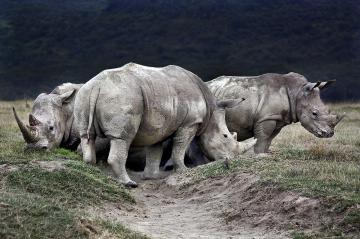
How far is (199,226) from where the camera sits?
346 inches

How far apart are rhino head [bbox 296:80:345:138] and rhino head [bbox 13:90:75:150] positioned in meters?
4.05

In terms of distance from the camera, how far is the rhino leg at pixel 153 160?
12969 millimetres

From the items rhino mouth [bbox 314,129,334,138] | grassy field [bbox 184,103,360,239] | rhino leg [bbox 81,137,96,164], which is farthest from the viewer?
rhino mouth [bbox 314,129,334,138]

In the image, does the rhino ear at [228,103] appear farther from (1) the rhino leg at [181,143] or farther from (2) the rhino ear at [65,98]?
(2) the rhino ear at [65,98]

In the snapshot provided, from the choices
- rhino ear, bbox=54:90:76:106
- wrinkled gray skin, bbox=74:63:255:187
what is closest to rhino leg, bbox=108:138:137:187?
wrinkled gray skin, bbox=74:63:255:187

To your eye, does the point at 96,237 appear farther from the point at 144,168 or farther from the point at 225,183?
the point at 144,168

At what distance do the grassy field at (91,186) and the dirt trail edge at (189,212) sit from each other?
0.26 meters

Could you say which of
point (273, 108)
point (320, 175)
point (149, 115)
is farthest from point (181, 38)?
point (320, 175)

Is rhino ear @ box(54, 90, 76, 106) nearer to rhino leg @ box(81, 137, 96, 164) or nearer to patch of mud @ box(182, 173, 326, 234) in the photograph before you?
rhino leg @ box(81, 137, 96, 164)

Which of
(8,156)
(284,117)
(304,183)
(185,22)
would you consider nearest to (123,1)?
(185,22)

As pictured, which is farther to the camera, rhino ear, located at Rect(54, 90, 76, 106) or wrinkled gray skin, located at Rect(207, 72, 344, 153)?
wrinkled gray skin, located at Rect(207, 72, 344, 153)

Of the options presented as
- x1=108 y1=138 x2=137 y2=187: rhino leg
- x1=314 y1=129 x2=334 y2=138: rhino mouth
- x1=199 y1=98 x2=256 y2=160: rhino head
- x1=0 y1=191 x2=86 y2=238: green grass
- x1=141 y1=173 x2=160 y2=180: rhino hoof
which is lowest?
x1=141 y1=173 x2=160 y2=180: rhino hoof

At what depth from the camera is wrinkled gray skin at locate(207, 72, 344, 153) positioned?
14234mm

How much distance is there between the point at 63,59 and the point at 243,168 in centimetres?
2450
